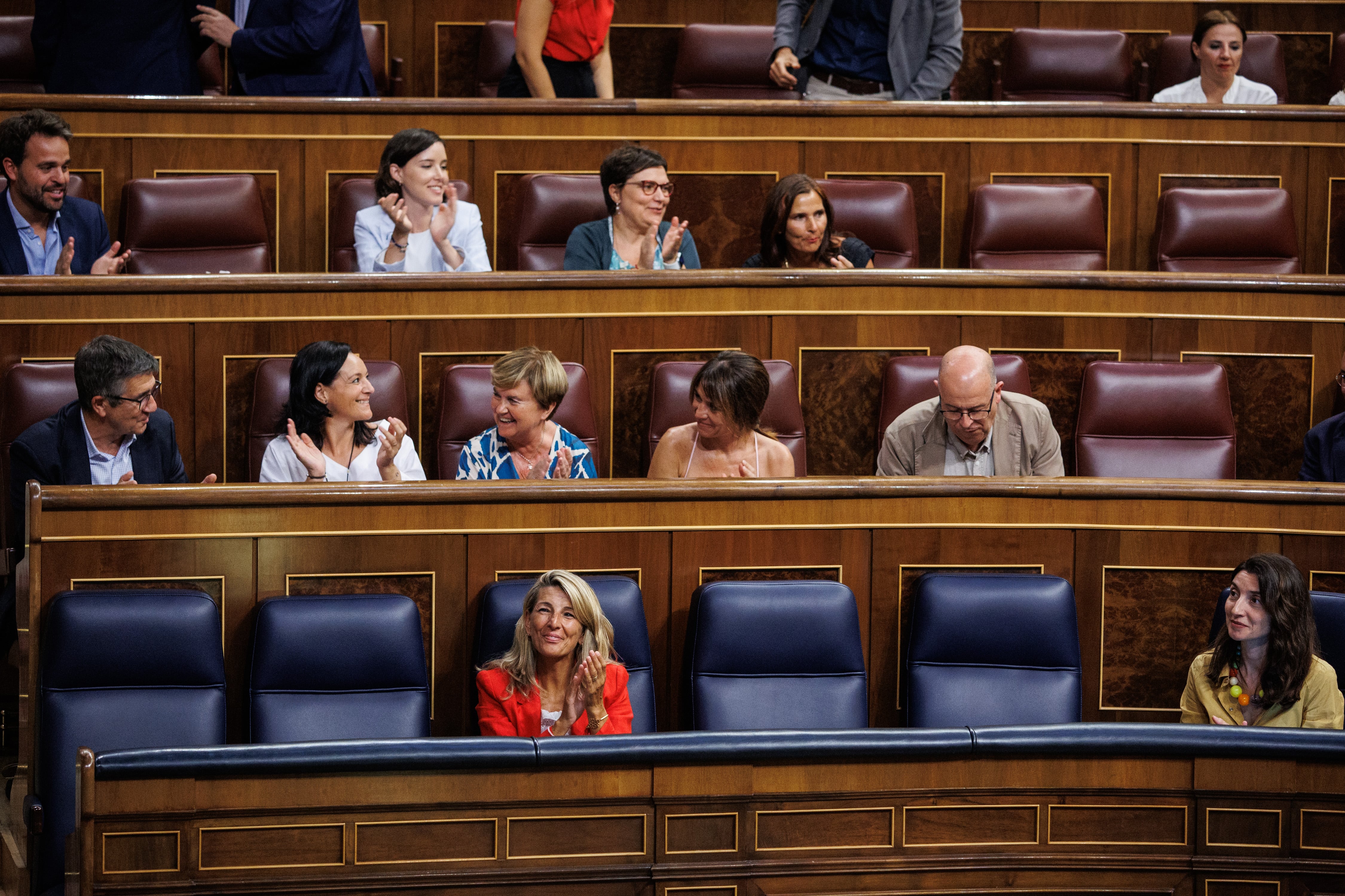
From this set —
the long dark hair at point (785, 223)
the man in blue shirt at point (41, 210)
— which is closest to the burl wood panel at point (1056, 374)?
the long dark hair at point (785, 223)

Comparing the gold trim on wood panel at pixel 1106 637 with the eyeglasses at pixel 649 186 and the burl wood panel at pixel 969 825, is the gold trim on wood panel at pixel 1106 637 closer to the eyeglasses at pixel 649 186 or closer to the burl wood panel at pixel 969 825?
the burl wood panel at pixel 969 825

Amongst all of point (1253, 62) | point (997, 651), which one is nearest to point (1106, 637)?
point (997, 651)

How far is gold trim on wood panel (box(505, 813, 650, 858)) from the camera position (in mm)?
1470

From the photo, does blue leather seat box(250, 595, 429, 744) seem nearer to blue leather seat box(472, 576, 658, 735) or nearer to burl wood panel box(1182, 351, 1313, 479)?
blue leather seat box(472, 576, 658, 735)

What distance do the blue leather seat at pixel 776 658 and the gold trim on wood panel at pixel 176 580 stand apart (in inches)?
21.7

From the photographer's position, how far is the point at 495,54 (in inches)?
133

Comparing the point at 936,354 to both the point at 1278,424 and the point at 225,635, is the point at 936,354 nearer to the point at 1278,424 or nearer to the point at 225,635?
the point at 1278,424

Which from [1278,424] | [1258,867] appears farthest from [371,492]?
[1278,424]

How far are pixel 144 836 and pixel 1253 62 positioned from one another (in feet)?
9.55

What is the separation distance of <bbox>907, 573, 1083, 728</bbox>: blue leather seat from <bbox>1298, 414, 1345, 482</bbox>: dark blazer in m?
0.61

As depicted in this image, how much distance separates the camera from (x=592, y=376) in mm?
2371

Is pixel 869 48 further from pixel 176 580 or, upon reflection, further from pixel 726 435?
pixel 176 580

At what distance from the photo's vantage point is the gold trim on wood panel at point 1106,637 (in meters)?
1.99

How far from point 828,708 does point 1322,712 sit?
0.57 m
